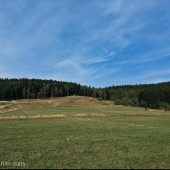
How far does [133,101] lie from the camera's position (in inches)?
7195

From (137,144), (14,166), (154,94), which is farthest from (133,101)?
(14,166)

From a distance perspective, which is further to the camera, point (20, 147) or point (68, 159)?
point (20, 147)

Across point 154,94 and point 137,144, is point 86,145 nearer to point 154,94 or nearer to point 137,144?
point 137,144

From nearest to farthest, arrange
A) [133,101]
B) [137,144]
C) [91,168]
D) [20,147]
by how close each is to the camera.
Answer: [91,168] < [20,147] < [137,144] < [133,101]

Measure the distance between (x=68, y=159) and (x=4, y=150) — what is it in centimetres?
564

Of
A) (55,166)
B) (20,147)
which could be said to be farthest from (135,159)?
(20,147)

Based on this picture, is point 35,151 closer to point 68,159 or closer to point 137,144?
point 68,159

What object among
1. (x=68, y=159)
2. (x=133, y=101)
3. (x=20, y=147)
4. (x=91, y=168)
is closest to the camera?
(x=91, y=168)

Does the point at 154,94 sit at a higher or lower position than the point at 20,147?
higher

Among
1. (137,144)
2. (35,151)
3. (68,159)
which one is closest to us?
A: (68,159)

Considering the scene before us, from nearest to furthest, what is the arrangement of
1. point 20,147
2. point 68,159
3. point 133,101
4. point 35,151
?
point 68,159
point 35,151
point 20,147
point 133,101

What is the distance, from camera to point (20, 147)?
2431 cm

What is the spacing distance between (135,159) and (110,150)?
3.76 metres

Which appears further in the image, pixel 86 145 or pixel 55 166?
pixel 86 145
